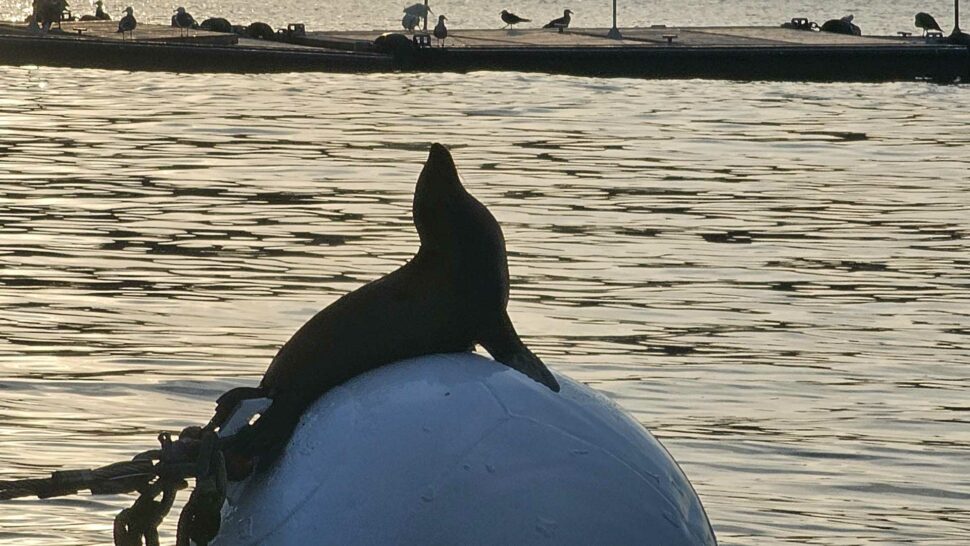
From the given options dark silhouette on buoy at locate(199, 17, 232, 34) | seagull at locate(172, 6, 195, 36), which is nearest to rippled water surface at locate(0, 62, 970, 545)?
seagull at locate(172, 6, 195, 36)

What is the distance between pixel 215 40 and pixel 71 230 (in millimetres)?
29826

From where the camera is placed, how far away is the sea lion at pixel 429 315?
6.88 metres

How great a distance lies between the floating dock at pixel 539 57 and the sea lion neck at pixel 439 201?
142 ft

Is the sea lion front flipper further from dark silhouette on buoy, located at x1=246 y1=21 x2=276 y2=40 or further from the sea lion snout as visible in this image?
dark silhouette on buoy, located at x1=246 y1=21 x2=276 y2=40

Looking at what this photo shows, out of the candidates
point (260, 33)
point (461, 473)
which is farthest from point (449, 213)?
point (260, 33)

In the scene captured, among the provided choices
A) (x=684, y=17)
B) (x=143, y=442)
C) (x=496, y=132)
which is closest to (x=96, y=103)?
(x=496, y=132)

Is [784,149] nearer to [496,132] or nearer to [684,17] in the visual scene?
[496,132]

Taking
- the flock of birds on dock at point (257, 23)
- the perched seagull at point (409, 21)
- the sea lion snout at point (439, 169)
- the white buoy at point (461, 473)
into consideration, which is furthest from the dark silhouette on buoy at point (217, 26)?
the white buoy at point (461, 473)

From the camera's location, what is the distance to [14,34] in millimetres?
54875

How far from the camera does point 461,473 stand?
249 inches

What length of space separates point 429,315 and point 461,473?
0.78 meters

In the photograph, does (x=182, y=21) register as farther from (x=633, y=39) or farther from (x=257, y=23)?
(x=633, y=39)

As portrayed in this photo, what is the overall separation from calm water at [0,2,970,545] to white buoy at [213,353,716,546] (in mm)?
4694

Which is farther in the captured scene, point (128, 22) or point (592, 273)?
point (128, 22)
